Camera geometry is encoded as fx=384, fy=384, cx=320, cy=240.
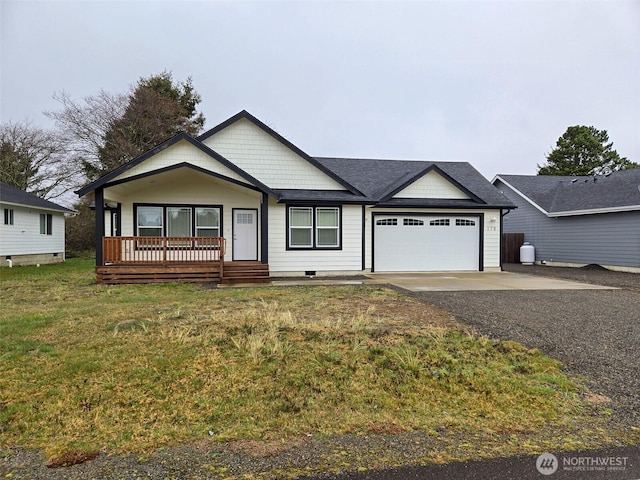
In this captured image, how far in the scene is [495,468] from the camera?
2615mm

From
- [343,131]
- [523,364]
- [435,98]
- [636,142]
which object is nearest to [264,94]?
[343,131]

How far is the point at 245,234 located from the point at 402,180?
277 inches

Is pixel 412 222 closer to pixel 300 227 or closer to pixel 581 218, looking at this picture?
pixel 300 227

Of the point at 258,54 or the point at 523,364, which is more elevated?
the point at 258,54

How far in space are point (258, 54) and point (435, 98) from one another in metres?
14.3

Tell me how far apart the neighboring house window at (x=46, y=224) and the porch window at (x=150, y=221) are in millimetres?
10645

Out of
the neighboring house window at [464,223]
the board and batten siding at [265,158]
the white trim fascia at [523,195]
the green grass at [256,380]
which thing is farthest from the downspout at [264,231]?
A: the white trim fascia at [523,195]

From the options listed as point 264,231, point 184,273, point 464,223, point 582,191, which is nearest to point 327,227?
point 264,231

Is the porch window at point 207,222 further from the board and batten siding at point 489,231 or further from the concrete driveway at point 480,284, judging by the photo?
the board and batten siding at point 489,231

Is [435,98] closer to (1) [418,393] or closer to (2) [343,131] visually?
(2) [343,131]

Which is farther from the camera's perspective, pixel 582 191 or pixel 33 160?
pixel 33 160

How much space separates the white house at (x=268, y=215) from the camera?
12.4 metres

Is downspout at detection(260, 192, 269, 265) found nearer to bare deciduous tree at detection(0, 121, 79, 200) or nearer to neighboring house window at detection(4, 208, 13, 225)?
neighboring house window at detection(4, 208, 13, 225)

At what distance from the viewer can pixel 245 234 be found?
48.0 ft
